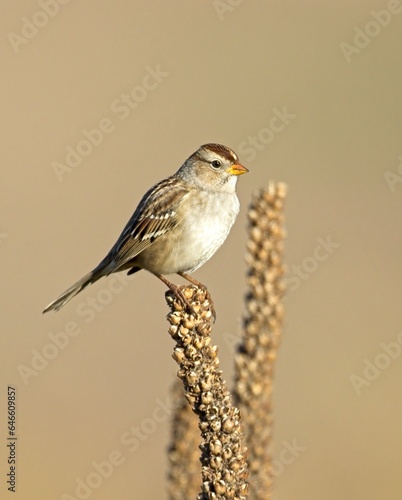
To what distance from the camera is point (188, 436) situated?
4.99 meters

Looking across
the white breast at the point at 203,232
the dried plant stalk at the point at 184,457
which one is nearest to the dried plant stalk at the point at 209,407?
the dried plant stalk at the point at 184,457

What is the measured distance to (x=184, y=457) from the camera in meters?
4.99

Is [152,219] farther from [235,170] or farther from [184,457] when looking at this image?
[184,457]

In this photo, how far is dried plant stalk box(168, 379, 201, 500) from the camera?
4957mm

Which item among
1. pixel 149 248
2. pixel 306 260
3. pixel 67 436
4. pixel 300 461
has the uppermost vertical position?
pixel 306 260

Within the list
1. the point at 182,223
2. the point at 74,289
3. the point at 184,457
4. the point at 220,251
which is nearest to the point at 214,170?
the point at 182,223

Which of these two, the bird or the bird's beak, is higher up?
the bird's beak

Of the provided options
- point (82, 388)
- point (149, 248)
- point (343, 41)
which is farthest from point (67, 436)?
point (343, 41)

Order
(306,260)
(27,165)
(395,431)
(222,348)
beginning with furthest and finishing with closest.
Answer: (27,165)
(306,260)
(222,348)
(395,431)

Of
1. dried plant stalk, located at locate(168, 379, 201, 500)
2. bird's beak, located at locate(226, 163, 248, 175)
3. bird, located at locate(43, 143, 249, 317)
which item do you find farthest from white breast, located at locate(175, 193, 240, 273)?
dried plant stalk, located at locate(168, 379, 201, 500)

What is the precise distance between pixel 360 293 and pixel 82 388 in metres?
5.38

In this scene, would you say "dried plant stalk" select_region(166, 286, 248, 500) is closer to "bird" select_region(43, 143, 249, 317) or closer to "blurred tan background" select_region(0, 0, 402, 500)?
"bird" select_region(43, 143, 249, 317)

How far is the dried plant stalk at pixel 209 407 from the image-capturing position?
3916mm

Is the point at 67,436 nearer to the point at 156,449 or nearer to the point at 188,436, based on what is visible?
the point at 156,449
